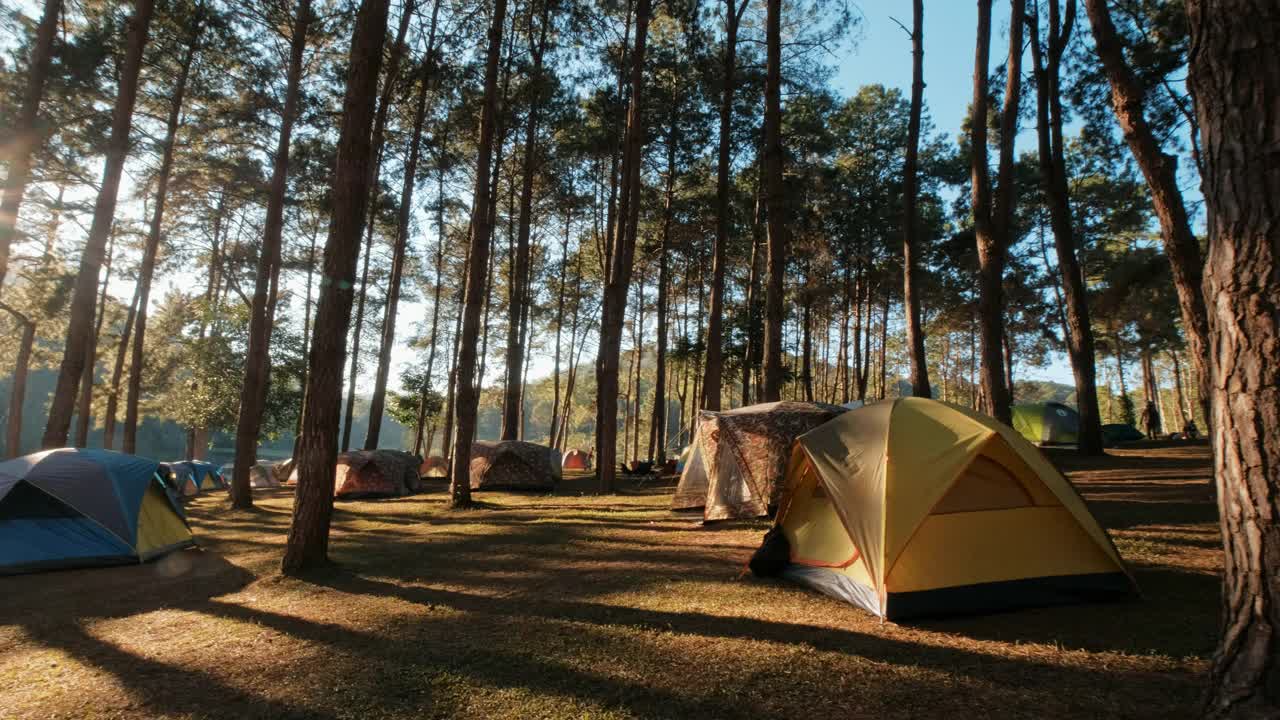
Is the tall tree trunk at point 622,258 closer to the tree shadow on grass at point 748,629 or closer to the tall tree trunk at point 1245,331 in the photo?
the tree shadow on grass at point 748,629

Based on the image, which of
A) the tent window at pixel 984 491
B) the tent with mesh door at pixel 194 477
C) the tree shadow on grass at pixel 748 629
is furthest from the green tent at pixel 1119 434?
the tent with mesh door at pixel 194 477

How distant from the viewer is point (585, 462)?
107ft

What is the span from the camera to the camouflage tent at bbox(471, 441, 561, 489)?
635 inches

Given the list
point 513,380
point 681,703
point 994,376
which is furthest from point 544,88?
point 681,703

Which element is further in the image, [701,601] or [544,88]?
[544,88]

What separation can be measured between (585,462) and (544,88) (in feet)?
68.0

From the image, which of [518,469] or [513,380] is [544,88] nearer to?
[513,380]

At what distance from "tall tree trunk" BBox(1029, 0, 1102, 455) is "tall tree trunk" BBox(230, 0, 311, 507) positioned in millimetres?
15734

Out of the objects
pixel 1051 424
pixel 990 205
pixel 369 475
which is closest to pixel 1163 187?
pixel 990 205

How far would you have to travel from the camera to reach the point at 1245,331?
→ 2.54 metres

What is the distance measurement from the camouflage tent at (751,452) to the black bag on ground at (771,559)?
10.5ft

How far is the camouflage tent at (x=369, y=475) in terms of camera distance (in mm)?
15383

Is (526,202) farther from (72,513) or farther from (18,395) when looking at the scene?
(18,395)

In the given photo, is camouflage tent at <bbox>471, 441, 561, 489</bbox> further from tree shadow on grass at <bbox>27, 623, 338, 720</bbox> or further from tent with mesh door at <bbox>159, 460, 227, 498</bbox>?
tree shadow on grass at <bbox>27, 623, 338, 720</bbox>
